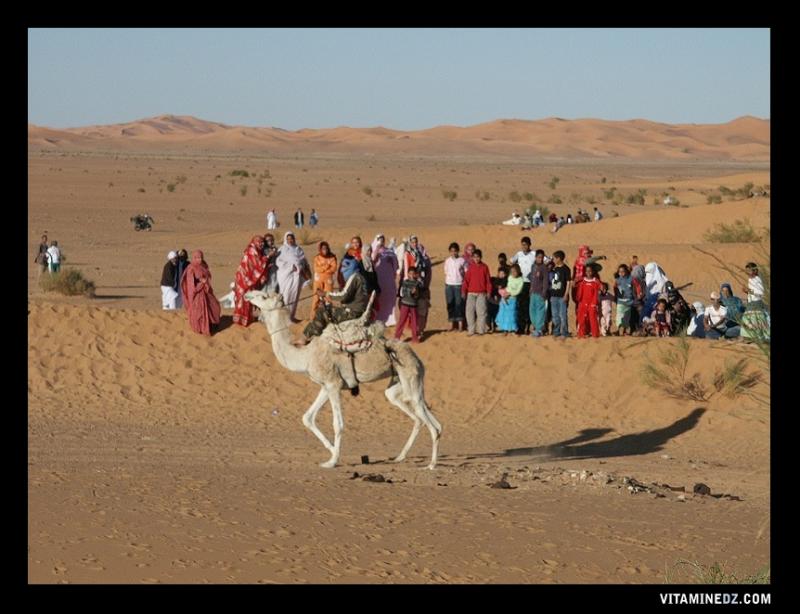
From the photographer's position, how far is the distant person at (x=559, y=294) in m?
20.0

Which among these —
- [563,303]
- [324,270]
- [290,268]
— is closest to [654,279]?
[563,303]

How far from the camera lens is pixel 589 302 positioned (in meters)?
20.5

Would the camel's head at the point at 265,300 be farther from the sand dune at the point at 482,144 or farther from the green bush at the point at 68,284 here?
the sand dune at the point at 482,144

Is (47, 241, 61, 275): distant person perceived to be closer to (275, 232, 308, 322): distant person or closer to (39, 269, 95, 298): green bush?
(39, 269, 95, 298): green bush

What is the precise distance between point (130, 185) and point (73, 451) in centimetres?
6140

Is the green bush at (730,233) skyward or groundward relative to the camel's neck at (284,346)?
skyward

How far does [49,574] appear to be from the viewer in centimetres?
953

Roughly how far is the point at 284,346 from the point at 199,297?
612 centimetres

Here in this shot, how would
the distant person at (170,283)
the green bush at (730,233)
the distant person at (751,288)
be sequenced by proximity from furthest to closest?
1. the green bush at (730,233)
2. the distant person at (170,283)
3. the distant person at (751,288)

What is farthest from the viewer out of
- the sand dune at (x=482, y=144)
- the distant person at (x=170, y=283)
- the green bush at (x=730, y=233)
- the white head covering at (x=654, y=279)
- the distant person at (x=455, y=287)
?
the sand dune at (x=482, y=144)

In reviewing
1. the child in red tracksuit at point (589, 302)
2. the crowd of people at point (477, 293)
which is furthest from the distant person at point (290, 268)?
the child in red tracksuit at point (589, 302)

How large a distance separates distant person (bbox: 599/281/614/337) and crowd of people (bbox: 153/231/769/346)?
0.05 ft

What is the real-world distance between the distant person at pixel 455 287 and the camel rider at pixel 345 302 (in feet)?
6.12
